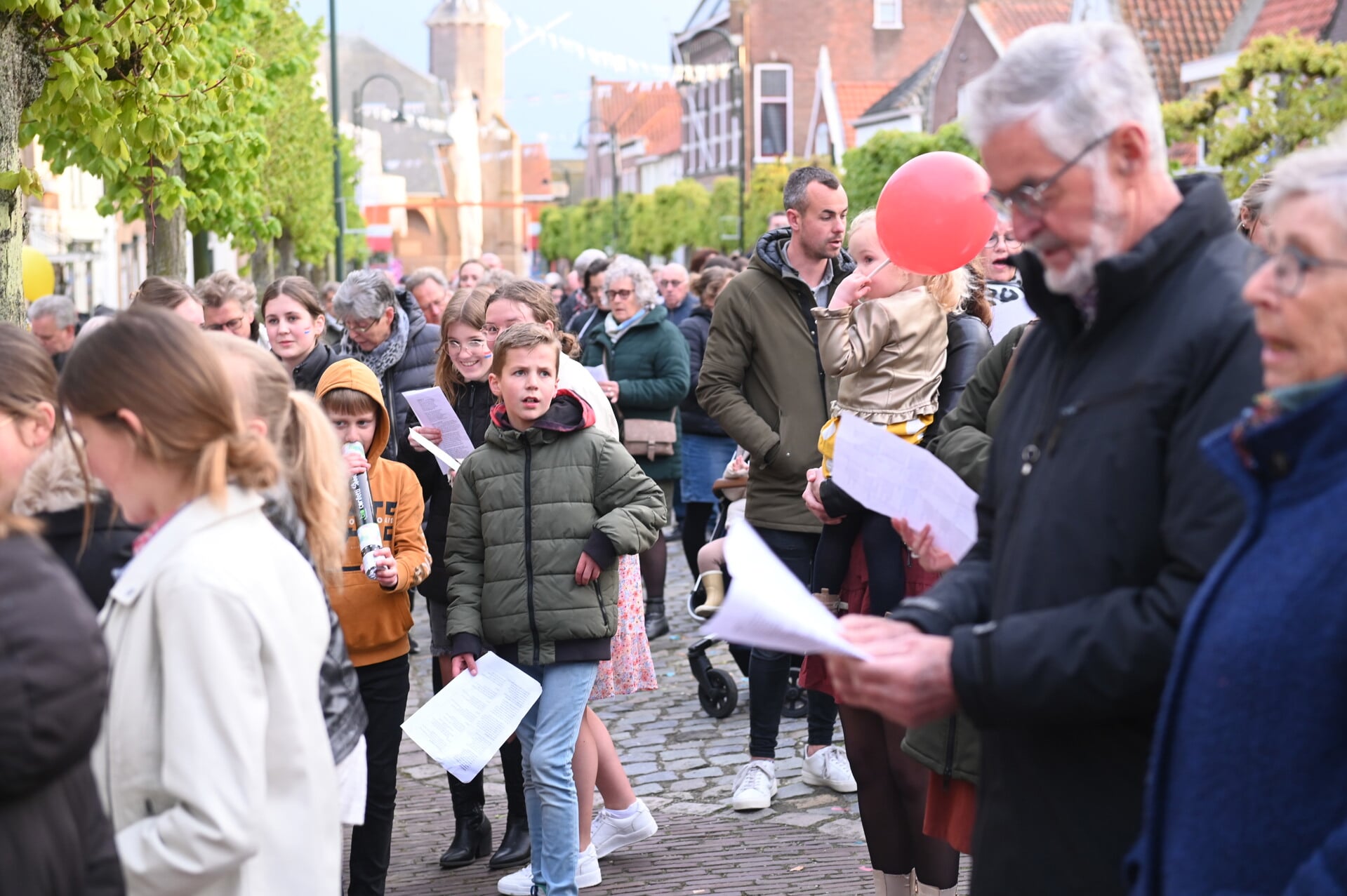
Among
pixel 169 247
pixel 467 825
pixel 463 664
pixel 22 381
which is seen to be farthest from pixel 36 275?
pixel 22 381

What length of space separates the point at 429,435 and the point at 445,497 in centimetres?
27

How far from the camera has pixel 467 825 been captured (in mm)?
6066

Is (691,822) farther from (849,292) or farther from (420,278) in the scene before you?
(420,278)

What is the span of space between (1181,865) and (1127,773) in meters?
0.34

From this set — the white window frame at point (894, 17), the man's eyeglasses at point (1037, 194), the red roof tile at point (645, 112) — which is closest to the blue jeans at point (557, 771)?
the man's eyeglasses at point (1037, 194)

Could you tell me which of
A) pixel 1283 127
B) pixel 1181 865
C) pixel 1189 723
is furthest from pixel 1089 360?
pixel 1283 127

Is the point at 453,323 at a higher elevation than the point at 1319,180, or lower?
lower

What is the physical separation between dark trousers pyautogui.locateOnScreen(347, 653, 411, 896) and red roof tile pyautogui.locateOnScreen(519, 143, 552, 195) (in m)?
115

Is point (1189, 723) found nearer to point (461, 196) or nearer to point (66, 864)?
point (66, 864)

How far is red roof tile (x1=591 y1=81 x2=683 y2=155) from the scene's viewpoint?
84.3m

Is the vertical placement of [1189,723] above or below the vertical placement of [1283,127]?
below

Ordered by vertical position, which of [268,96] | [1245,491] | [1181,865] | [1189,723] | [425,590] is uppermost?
[268,96]

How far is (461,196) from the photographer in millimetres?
108750

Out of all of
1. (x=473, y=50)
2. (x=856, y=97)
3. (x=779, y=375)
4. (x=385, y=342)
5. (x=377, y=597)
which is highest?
(x=473, y=50)
